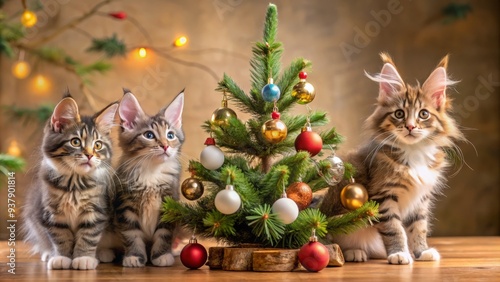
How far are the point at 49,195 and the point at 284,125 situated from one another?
63 cm

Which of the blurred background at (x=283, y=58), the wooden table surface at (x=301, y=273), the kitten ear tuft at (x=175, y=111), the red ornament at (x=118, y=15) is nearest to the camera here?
the wooden table surface at (x=301, y=273)

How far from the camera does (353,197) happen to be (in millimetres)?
1724

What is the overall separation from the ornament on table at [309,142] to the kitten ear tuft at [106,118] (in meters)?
0.49

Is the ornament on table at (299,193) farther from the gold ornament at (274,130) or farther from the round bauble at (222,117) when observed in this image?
the round bauble at (222,117)

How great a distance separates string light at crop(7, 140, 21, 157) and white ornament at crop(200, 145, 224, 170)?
170 centimetres

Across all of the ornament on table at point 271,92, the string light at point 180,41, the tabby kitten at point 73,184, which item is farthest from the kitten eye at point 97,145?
the string light at point 180,41

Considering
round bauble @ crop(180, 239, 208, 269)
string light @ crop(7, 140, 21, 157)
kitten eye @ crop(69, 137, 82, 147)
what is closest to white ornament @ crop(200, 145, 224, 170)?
round bauble @ crop(180, 239, 208, 269)

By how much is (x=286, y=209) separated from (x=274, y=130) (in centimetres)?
21

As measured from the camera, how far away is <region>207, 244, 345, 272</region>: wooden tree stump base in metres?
1.61

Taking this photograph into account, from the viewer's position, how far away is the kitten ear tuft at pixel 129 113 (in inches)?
70.7

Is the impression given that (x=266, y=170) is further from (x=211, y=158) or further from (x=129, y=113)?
(x=129, y=113)

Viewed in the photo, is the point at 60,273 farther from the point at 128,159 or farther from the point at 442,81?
the point at 442,81

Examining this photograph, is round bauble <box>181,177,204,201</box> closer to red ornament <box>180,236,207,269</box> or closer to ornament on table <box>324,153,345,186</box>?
red ornament <box>180,236,207,269</box>

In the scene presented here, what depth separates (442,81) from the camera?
1865 millimetres
